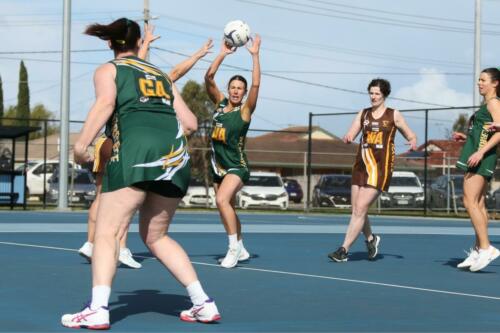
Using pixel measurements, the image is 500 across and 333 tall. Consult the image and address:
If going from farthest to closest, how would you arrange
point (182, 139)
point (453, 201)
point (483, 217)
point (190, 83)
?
point (190, 83), point (453, 201), point (483, 217), point (182, 139)

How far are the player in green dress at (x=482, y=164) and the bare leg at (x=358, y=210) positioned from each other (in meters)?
1.17

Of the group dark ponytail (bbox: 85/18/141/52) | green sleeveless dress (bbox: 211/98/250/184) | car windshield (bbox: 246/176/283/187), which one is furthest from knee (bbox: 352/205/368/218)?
car windshield (bbox: 246/176/283/187)

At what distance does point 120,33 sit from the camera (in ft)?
21.0

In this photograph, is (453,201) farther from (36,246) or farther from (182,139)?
(182,139)

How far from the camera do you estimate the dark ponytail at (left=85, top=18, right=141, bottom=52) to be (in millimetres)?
6363

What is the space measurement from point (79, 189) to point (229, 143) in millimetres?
23666

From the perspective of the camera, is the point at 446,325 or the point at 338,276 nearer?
the point at 446,325

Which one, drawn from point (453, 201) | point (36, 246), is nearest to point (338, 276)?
point (36, 246)

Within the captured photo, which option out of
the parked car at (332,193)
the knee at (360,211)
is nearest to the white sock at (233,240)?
the knee at (360,211)

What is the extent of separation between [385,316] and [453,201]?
25833mm

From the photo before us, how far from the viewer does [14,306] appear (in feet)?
23.4

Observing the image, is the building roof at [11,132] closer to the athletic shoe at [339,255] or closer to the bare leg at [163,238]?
the athletic shoe at [339,255]

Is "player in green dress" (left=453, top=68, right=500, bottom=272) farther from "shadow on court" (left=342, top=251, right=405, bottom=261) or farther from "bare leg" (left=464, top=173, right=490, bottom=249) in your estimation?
"shadow on court" (left=342, top=251, right=405, bottom=261)

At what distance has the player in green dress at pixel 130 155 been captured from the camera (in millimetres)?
6113
